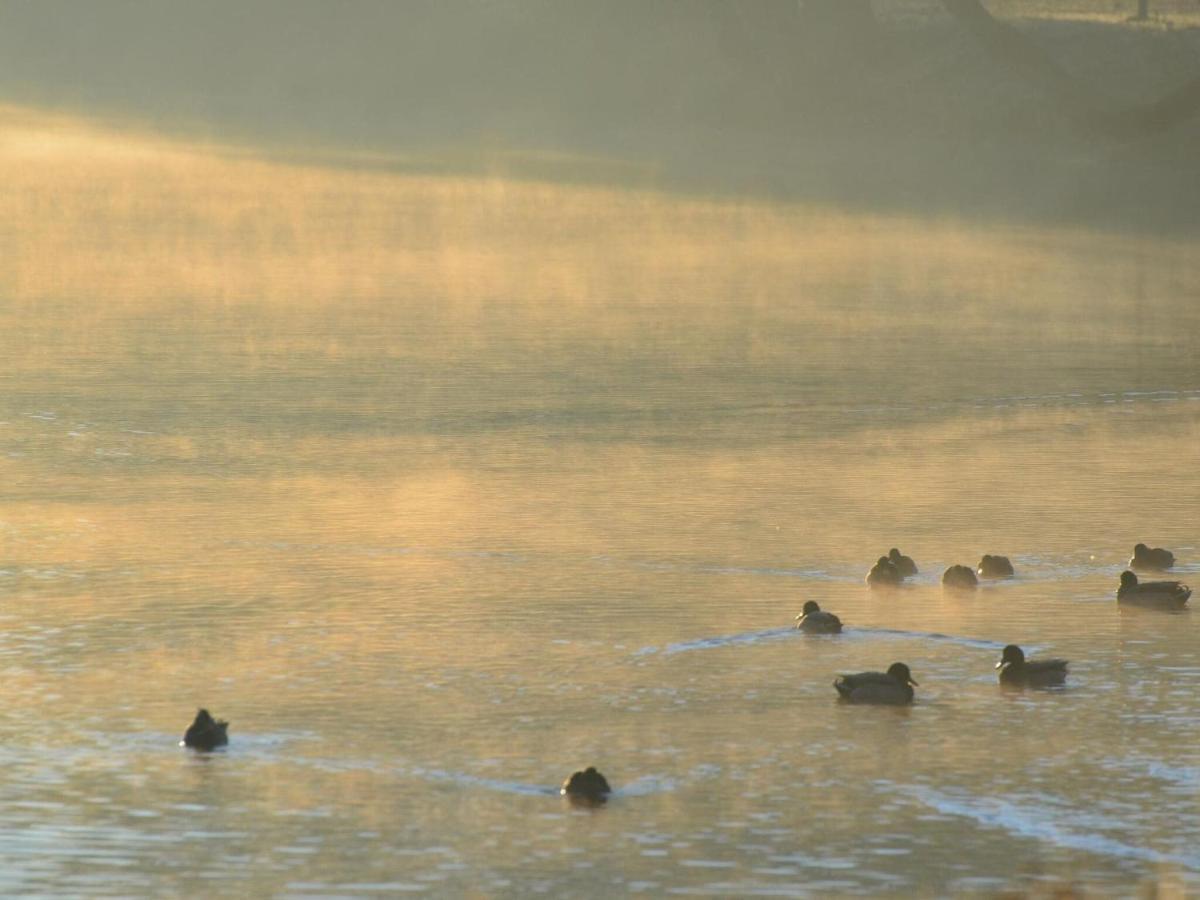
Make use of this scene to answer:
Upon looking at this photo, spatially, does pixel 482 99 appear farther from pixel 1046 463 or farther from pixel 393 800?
pixel 393 800

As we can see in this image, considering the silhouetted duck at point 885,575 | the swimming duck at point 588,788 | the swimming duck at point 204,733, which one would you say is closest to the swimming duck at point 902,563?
the silhouetted duck at point 885,575

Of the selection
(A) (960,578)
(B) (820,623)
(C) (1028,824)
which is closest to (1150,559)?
(A) (960,578)

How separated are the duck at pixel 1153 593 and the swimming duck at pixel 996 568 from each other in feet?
4.15

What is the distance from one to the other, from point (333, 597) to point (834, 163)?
53.3m

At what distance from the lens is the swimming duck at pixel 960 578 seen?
71.4 ft

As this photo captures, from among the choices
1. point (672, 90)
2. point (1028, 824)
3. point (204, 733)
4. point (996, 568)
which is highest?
point (672, 90)

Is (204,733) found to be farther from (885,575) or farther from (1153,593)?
(1153,593)

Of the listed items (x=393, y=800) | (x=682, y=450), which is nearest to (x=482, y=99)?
(x=682, y=450)

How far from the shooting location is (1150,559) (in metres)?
22.2

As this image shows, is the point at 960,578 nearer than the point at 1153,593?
No

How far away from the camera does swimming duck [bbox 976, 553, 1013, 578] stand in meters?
22.2

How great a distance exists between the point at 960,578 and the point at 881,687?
395cm

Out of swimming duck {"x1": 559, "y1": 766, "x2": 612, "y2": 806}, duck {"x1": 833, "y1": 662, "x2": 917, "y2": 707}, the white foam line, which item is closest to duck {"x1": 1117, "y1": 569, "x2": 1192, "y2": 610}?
duck {"x1": 833, "y1": 662, "x2": 917, "y2": 707}

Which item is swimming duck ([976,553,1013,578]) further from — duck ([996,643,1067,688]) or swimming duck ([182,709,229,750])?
swimming duck ([182,709,229,750])
